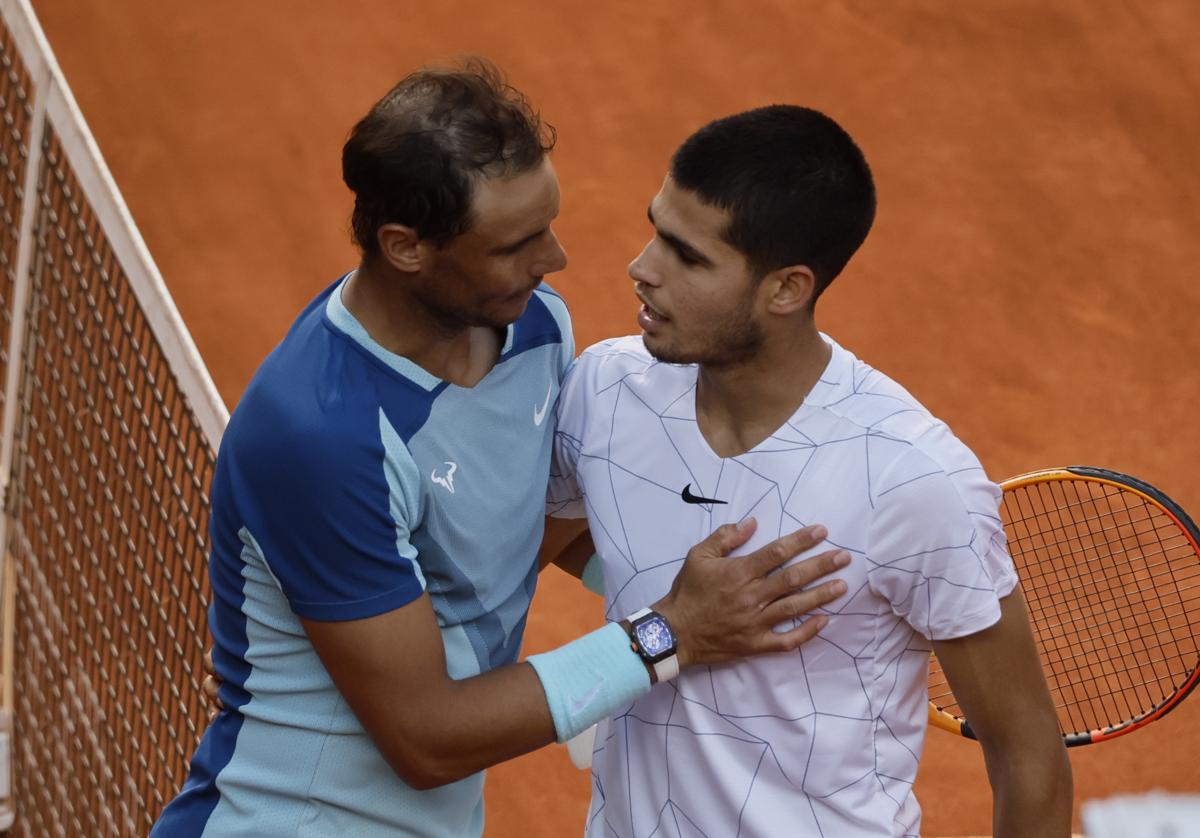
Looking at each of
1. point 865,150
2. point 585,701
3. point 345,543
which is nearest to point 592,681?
point 585,701

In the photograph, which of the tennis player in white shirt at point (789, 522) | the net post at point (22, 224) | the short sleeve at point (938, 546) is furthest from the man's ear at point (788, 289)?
the net post at point (22, 224)

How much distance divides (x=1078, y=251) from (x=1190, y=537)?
16.1 ft

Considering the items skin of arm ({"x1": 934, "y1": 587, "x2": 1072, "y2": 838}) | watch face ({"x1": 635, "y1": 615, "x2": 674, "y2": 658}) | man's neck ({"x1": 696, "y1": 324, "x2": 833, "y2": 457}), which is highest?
man's neck ({"x1": 696, "y1": 324, "x2": 833, "y2": 457})

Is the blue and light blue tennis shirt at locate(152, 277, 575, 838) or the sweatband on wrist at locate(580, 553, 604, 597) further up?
the blue and light blue tennis shirt at locate(152, 277, 575, 838)

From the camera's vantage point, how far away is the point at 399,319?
2461 mm

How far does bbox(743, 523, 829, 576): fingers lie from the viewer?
2328 mm

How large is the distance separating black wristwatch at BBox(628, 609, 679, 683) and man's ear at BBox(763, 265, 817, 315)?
52 centimetres

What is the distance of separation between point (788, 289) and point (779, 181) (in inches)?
6.7

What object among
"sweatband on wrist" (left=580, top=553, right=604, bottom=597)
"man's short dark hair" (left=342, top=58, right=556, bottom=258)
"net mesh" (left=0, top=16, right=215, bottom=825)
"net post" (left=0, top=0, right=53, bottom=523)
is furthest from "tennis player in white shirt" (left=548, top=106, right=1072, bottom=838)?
"net post" (left=0, top=0, right=53, bottom=523)

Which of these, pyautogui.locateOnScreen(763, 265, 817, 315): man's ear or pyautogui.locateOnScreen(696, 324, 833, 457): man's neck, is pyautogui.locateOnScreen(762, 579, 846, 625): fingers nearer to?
pyautogui.locateOnScreen(696, 324, 833, 457): man's neck

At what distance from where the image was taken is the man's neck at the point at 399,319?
2453 millimetres

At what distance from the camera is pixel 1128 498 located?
6.11 meters

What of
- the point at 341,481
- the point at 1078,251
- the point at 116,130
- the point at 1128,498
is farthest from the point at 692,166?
the point at 116,130

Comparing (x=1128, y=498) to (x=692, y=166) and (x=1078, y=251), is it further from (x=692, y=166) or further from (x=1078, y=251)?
(x=692, y=166)
